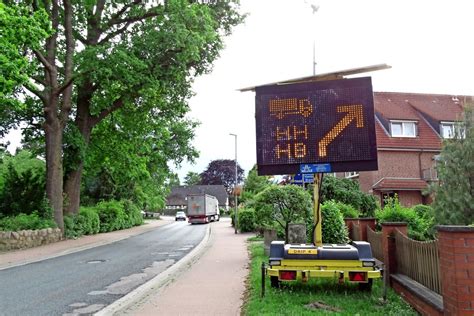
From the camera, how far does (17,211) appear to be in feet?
78.7

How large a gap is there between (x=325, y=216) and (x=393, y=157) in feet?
76.1

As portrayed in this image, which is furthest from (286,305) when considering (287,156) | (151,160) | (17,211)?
(151,160)

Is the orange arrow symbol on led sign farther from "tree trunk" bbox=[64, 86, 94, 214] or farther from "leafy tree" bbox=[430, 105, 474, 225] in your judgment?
"tree trunk" bbox=[64, 86, 94, 214]

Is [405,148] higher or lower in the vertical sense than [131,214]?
higher

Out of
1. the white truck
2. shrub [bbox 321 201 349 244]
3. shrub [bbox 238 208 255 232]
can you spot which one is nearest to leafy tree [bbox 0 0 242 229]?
shrub [bbox 238 208 255 232]

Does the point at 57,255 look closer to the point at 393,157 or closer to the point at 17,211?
the point at 17,211

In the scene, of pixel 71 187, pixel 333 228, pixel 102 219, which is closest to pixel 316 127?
pixel 333 228

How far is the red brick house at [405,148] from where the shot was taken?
32.2 m

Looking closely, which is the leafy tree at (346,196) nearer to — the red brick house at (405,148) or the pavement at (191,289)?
the red brick house at (405,148)

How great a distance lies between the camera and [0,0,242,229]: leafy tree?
21.7 m

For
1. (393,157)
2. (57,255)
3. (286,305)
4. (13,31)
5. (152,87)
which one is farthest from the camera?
(393,157)

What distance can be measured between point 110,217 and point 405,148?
23861 mm

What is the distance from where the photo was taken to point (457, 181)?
32.1 ft

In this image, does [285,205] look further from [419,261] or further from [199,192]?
[199,192]
